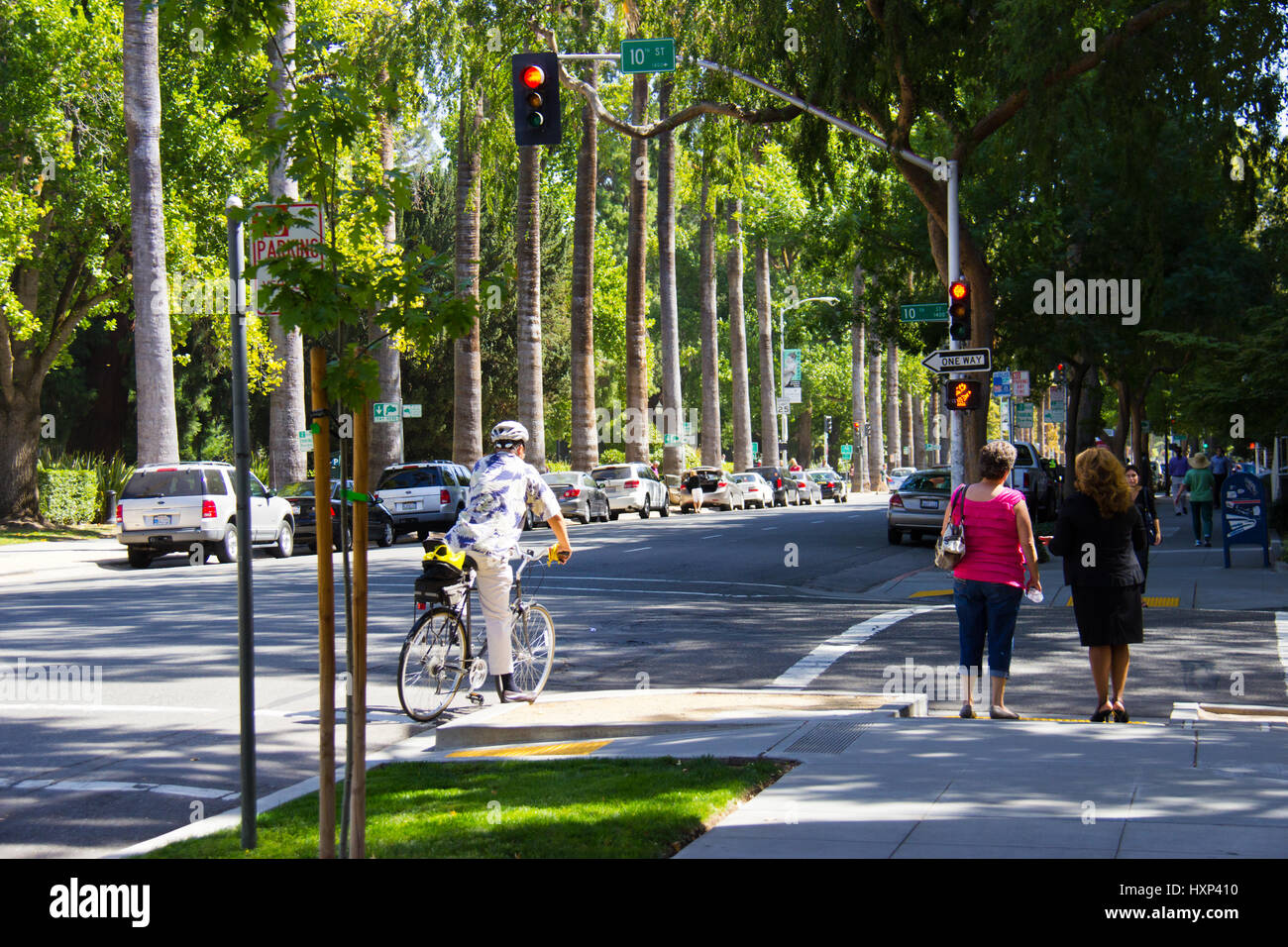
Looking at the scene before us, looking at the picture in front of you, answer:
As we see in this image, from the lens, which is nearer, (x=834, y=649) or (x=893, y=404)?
(x=834, y=649)

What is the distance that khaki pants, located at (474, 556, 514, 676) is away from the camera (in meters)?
9.79

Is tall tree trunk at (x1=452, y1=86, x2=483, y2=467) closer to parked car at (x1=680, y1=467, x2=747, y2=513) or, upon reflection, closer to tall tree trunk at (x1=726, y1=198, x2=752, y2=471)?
parked car at (x1=680, y1=467, x2=747, y2=513)

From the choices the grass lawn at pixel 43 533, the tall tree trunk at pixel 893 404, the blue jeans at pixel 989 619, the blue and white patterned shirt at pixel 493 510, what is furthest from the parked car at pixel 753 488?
the blue jeans at pixel 989 619

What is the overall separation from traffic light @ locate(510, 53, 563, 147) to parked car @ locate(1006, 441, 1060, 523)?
18.5 meters

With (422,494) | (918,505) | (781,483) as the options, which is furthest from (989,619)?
(781,483)

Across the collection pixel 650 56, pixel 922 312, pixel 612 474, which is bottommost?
pixel 612 474

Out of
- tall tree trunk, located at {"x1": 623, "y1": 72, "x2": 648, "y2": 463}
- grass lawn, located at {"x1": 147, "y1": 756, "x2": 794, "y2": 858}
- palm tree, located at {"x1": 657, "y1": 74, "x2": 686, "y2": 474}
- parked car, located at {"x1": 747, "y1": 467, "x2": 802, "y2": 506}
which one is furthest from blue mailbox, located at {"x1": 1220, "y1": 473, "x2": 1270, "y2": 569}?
parked car, located at {"x1": 747, "y1": 467, "x2": 802, "y2": 506}

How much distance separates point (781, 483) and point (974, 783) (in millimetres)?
50648

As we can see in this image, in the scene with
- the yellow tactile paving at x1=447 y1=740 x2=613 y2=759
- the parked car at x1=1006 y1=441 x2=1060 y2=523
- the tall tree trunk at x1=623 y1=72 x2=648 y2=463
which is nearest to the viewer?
the yellow tactile paving at x1=447 y1=740 x2=613 y2=759

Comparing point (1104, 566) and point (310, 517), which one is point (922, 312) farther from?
point (1104, 566)

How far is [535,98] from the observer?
1672cm

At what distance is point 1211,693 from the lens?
432 inches
